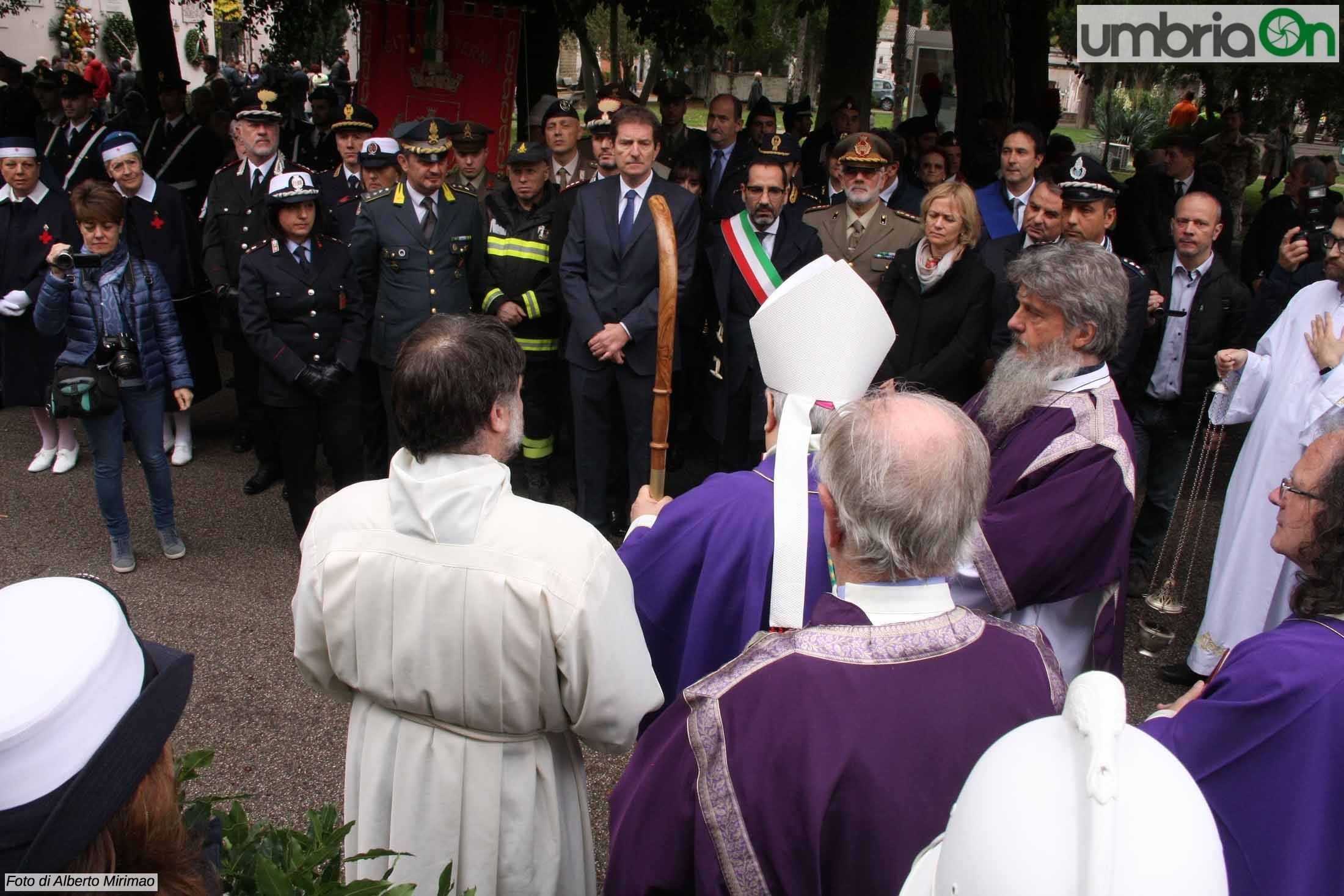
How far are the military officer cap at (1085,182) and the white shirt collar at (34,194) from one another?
5049mm

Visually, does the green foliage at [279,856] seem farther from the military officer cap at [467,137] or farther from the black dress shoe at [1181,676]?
the military officer cap at [467,137]

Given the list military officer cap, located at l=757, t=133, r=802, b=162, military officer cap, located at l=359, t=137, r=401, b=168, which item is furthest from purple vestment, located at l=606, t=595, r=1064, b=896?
military officer cap, located at l=757, t=133, r=802, b=162

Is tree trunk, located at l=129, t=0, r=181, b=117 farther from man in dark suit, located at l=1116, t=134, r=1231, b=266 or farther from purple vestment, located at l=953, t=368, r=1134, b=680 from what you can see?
purple vestment, located at l=953, t=368, r=1134, b=680

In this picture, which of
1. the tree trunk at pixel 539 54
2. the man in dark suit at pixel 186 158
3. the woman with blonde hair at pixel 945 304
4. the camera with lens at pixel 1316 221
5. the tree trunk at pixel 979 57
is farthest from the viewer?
the tree trunk at pixel 979 57

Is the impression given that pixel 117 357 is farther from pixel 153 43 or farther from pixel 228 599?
pixel 153 43

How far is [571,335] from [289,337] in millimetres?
1259

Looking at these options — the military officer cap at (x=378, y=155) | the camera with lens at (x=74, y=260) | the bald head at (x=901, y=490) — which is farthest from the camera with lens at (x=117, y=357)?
the bald head at (x=901, y=490)

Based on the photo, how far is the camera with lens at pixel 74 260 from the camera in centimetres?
434

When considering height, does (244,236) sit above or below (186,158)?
below

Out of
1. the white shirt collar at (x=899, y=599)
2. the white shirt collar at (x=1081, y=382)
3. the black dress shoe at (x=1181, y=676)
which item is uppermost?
the white shirt collar at (x=1081, y=382)

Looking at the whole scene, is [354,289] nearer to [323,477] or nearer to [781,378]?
[323,477]

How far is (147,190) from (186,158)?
2.65 m

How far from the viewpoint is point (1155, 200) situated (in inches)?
288

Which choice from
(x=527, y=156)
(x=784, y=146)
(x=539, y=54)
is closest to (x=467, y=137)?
(x=527, y=156)
